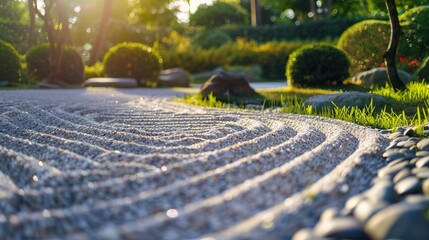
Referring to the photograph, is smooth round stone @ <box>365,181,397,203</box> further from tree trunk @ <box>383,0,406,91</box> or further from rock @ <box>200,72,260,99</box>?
rock @ <box>200,72,260,99</box>

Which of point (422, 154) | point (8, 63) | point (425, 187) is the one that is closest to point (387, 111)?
point (422, 154)

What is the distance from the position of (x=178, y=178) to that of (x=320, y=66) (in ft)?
24.7

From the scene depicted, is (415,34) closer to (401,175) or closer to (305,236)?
(401,175)

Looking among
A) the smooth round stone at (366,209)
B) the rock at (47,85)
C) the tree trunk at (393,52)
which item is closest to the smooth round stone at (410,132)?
the smooth round stone at (366,209)

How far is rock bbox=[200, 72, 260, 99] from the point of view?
8.61 metres

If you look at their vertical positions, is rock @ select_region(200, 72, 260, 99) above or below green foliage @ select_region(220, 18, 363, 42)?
below

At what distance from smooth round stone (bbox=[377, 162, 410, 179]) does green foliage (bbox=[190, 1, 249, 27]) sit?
1222 inches

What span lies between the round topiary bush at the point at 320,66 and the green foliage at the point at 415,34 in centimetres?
188

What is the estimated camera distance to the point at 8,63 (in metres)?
11.6

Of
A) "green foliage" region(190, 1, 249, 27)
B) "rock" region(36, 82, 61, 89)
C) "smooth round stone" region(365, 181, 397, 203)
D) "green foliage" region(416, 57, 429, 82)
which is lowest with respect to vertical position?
"smooth round stone" region(365, 181, 397, 203)

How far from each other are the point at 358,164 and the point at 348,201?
69 cm

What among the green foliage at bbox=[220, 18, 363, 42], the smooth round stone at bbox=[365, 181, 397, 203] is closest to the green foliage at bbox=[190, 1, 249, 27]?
the green foliage at bbox=[220, 18, 363, 42]

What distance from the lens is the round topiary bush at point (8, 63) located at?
11438mm

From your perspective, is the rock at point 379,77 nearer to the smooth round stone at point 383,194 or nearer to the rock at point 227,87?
the rock at point 227,87
